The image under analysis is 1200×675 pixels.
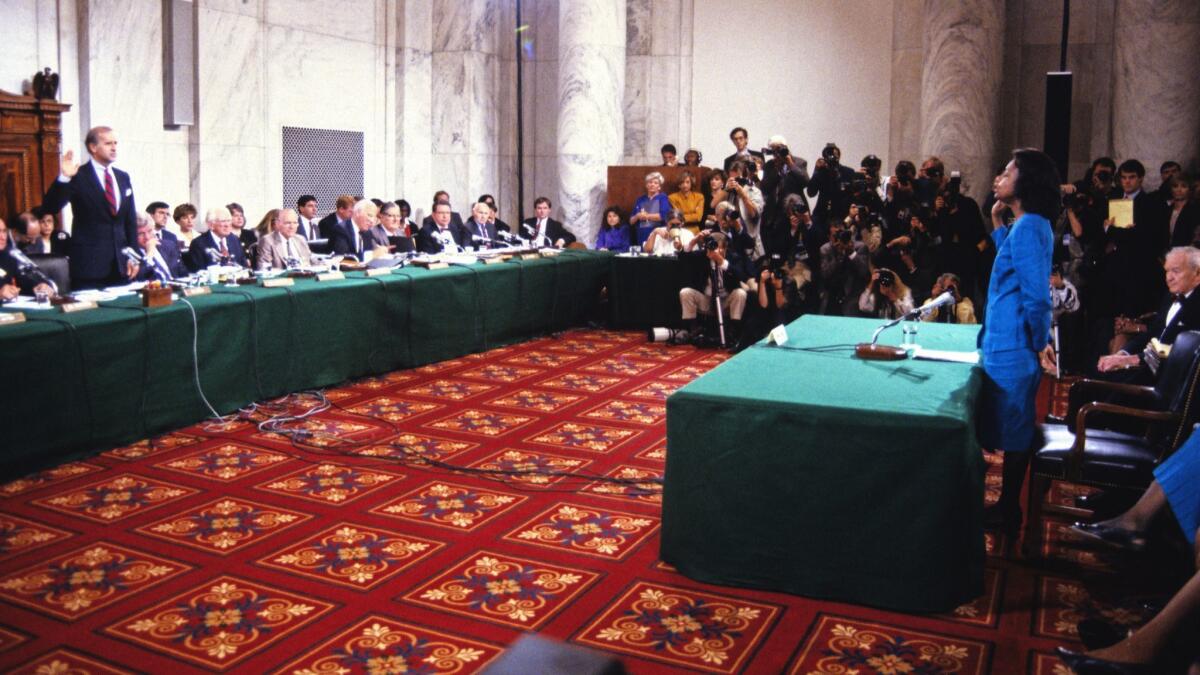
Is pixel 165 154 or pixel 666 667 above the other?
pixel 165 154

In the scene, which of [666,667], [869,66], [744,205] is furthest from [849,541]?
[869,66]

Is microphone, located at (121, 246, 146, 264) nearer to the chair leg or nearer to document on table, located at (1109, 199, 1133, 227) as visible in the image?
the chair leg

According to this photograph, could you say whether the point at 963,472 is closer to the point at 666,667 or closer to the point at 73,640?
the point at 666,667

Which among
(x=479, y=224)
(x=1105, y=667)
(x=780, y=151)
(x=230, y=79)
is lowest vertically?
(x=1105, y=667)

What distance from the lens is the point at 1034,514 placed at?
3.92 meters

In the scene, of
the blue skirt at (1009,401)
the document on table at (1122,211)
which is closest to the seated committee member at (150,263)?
the blue skirt at (1009,401)

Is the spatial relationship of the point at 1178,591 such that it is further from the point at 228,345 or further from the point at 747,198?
the point at 747,198

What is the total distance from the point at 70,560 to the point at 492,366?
13.9 feet

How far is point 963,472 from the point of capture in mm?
3299

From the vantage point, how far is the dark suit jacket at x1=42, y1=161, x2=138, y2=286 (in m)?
6.35

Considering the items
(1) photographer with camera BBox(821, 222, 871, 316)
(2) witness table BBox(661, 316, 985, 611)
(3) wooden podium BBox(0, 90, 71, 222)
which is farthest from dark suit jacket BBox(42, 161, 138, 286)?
(1) photographer with camera BBox(821, 222, 871, 316)

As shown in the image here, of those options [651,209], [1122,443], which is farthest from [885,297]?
[1122,443]

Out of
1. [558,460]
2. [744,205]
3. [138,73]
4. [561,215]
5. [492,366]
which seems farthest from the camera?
[561,215]

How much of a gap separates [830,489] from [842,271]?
197 inches
